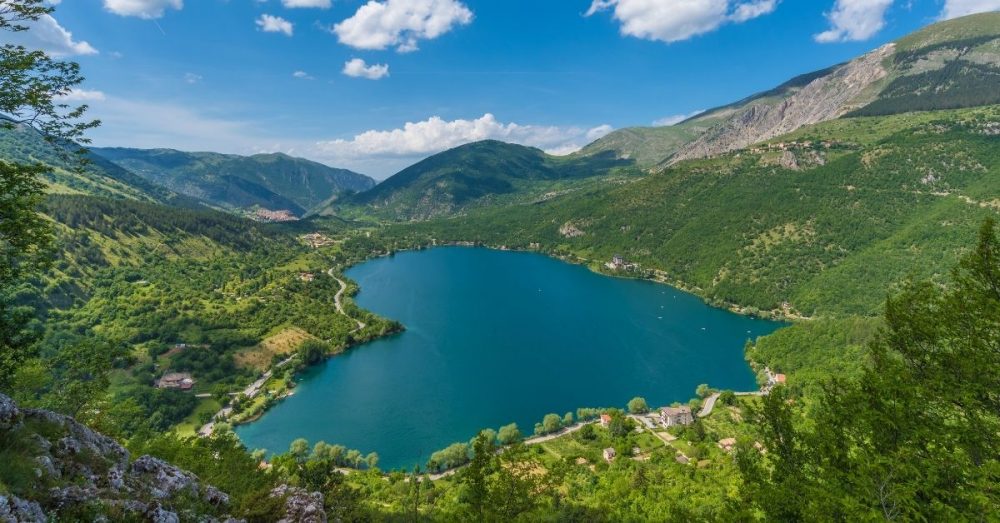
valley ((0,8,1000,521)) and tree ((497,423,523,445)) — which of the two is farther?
tree ((497,423,523,445))

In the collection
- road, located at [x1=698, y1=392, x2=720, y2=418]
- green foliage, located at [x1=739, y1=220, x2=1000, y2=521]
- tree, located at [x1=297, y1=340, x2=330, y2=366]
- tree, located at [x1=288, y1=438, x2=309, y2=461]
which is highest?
green foliage, located at [x1=739, y1=220, x2=1000, y2=521]

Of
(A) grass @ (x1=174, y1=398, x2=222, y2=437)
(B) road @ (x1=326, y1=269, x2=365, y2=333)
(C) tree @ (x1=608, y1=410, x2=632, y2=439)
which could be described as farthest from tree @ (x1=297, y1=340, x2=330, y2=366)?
(C) tree @ (x1=608, y1=410, x2=632, y2=439)

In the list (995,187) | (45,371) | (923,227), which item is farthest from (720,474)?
(995,187)

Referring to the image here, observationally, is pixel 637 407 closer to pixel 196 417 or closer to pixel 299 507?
pixel 299 507

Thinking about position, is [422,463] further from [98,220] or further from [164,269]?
[98,220]

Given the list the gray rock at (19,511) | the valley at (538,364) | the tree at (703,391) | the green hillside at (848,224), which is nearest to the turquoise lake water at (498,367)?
the valley at (538,364)

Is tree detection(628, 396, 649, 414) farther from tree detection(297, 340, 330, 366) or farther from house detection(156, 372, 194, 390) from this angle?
house detection(156, 372, 194, 390)
